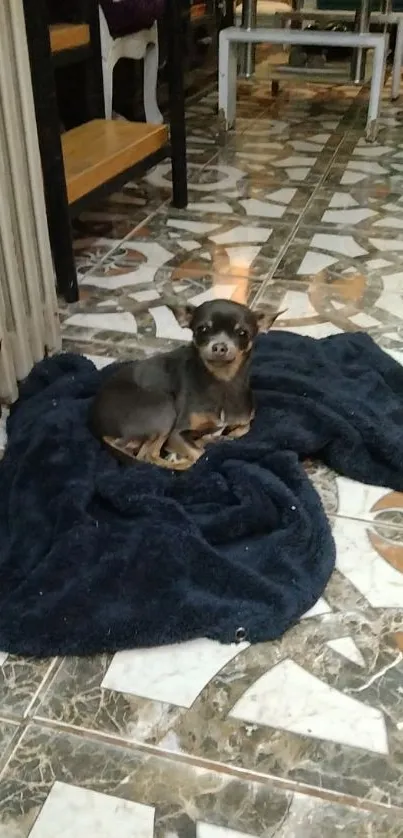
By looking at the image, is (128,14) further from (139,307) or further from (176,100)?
(139,307)

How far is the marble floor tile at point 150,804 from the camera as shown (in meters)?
0.94

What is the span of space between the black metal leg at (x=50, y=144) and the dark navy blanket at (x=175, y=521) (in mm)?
553

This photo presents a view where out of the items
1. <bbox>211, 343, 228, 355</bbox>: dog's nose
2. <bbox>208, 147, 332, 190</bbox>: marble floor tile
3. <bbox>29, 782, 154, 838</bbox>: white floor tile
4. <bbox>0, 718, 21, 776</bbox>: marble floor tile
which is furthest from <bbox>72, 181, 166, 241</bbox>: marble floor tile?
<bbox>29, 782, 154, 838</bbox>: white floor tile

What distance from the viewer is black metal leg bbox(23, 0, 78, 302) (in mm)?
1918

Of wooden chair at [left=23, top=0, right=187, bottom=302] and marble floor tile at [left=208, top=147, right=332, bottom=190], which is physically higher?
wooden chair at [left=23, top=0, right=187, bottom=302]

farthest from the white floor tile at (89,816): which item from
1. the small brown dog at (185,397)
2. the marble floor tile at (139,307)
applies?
the marble floor tile at (139,307)

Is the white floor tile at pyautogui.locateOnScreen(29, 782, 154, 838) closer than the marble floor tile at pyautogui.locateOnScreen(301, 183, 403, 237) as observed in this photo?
Yes

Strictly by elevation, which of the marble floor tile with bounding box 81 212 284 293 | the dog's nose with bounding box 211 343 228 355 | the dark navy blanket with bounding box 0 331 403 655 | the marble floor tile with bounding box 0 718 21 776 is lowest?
the marble floor tile with bounding box 81 212 284 293

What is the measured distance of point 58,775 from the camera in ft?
3.29

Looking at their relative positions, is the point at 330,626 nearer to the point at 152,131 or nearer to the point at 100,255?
the point at 100,255

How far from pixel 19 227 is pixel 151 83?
214 cm

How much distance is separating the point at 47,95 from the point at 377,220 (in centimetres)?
125

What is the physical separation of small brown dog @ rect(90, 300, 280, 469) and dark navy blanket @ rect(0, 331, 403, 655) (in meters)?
0.05

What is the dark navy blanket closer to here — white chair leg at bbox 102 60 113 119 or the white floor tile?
the white floor tile
